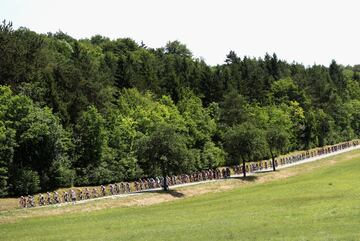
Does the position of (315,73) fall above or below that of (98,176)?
above

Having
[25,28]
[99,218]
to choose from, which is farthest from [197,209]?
[25,28]

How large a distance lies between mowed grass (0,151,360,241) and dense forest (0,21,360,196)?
15.8 meters

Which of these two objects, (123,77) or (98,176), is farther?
Result: (123,77)

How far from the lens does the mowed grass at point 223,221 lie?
89.9 ft

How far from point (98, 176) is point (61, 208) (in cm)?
2780

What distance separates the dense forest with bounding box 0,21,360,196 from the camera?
63656mm

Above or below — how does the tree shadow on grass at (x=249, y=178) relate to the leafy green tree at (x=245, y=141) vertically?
below

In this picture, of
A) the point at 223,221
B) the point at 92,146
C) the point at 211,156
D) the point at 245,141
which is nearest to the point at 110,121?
the point at 92,146

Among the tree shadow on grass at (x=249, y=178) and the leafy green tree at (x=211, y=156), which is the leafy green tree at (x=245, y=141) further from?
the leafy green tree at (x=211, y=156)

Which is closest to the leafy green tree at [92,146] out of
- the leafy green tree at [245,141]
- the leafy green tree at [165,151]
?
the leafy green tree at [165,151]

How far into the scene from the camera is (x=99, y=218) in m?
41.0

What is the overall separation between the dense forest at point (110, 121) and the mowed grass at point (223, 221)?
51.7 feet

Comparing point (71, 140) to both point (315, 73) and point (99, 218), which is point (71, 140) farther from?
point (315, 73)

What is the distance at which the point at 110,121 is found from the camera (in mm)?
81625
